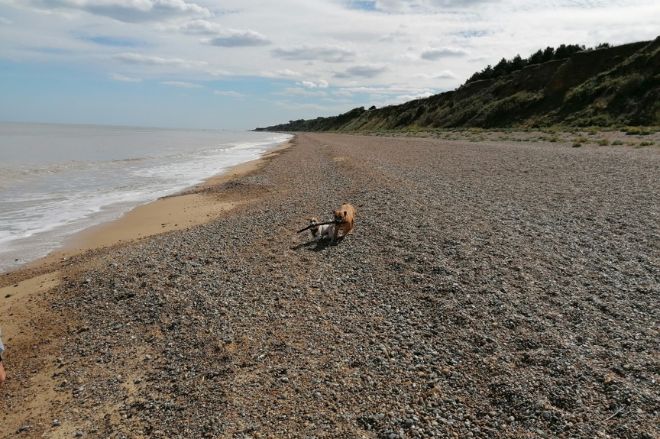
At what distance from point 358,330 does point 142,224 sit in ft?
31.2

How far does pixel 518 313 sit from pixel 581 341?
0.78 metres

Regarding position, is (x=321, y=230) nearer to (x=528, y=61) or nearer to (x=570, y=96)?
(x=570, y=96)

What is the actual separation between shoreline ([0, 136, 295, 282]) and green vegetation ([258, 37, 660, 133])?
25.4 metres

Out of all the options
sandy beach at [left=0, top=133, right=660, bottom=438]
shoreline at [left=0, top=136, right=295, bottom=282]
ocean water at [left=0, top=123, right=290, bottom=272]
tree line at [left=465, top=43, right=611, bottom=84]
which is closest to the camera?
sandy beach at [left=0, top=133, right=660, bottom=438]

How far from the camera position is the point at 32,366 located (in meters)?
5.33

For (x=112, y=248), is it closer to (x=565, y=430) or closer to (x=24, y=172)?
(x=565, y=430)

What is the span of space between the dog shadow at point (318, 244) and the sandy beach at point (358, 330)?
0.08m

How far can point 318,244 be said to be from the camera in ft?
29.1

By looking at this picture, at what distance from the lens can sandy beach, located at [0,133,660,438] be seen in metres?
3.95

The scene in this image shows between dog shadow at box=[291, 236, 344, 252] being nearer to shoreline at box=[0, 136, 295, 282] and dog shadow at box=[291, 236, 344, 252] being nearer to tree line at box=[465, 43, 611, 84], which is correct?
shoreline at box=[0, 136, 295, 282]

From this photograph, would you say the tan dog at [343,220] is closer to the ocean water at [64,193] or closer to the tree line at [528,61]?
the ocean water at [64,193]

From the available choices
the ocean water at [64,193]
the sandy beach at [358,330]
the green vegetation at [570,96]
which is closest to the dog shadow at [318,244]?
the sandy beach at [358,330]

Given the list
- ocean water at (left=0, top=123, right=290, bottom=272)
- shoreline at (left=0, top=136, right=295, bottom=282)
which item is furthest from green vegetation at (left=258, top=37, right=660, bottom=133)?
ocean water at (left=0, top=123, right=290, bottom=272)

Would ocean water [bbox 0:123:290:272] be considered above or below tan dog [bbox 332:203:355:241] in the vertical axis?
below
